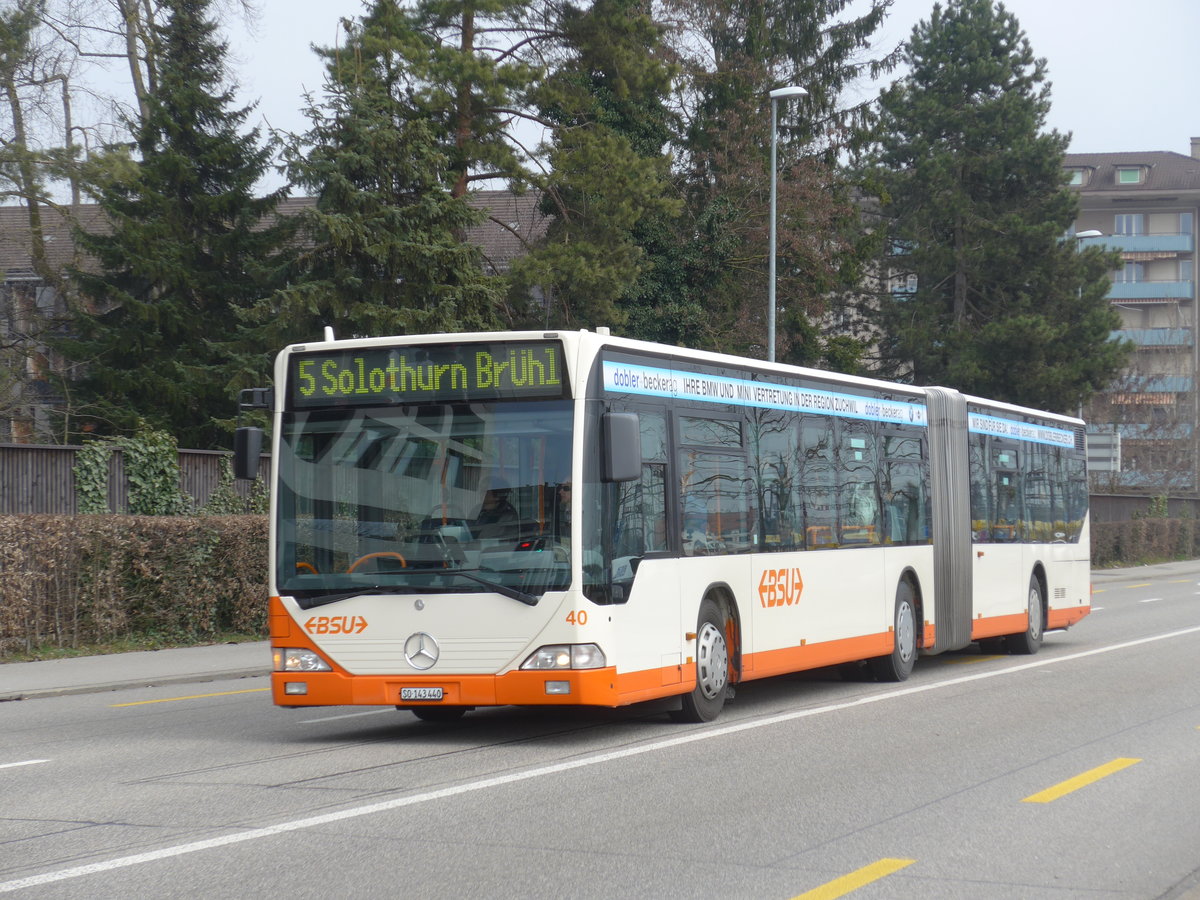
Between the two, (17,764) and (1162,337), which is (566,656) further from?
(1162,337)

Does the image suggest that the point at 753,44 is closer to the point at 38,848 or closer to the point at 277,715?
the point at 277,715

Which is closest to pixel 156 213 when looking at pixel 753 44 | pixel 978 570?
pixel 753 44

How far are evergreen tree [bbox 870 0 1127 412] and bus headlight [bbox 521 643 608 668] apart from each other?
42723mm

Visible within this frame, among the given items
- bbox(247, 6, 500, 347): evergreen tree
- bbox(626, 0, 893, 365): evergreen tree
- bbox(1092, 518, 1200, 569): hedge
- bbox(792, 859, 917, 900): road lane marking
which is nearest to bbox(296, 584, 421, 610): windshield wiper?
bbox(792, 859, 917, 900): road lane marking

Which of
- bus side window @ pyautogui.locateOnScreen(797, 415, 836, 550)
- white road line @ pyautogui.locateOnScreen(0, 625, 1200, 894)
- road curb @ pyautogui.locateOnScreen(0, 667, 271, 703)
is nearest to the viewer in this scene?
white road line @ pyautogui.locateOnScreen(0, 625, 1200, 894)

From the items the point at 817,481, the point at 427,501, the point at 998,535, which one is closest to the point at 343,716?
the point at 427,501

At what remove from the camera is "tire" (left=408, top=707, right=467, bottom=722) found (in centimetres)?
1246

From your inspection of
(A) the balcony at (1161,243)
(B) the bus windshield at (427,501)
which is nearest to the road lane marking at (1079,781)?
(B) the bus windshield at (427,501)

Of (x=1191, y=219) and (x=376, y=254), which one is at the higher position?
(x=1191, y=219)

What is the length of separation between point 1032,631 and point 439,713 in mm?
9825

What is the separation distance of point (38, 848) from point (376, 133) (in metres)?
21.2

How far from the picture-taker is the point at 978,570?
1803cm

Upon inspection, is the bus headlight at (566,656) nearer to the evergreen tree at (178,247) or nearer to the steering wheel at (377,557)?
the steering wheel at (377,557)

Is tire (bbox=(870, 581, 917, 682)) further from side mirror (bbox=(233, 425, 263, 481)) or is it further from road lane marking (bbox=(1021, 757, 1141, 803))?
side mirror (bbox=(233, 425, 263, 481))
